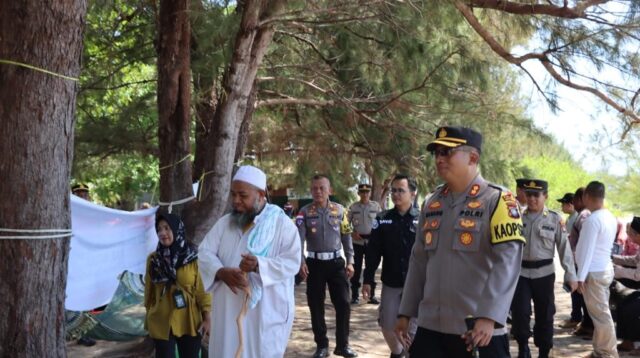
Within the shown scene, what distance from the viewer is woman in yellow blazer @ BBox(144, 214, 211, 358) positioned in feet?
17.4

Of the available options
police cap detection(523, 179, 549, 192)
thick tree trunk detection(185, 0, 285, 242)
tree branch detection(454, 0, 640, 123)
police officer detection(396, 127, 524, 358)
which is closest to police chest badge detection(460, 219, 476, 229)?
police officer detection(396, 127, 524, 358)

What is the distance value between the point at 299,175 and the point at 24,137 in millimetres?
8596

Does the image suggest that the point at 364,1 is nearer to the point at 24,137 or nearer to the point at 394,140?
the point at 394,140

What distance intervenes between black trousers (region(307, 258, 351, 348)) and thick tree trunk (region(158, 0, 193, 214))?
1730 millimetres

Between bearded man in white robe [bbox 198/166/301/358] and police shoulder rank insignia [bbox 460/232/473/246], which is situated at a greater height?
police shoulder rank insignia [bbox 460/232/473/246]

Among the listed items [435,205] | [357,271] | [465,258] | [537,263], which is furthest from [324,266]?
[357,271]

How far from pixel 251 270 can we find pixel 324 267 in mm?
3266

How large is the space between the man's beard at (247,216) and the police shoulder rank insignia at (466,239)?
1.62m

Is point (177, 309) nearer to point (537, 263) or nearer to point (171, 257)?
point (171, 257)

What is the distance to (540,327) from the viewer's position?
22.9ft

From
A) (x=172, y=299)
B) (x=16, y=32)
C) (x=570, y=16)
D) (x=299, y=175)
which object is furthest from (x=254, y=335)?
(x=299, y=175)

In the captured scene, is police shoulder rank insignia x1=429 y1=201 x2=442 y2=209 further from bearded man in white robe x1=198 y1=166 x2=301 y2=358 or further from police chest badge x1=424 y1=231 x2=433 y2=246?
bearded man in white robe x1=198 y1=166 x2=301 y2=358

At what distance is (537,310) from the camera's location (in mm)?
6984

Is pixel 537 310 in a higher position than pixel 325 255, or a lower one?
lower
